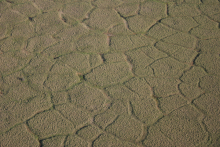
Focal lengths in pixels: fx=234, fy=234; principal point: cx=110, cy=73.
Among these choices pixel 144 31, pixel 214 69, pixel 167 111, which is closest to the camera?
pixel 167 111

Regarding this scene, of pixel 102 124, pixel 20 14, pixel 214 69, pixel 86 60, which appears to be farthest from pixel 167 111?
pixel 20 14

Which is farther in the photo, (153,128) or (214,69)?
(214,69)

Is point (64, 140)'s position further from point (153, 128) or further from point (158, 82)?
point (158, 82)

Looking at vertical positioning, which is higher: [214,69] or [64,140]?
[214,69]

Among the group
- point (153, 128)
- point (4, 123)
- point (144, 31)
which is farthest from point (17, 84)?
point (144, 31)

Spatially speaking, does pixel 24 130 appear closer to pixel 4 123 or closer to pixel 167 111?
pixel 4 123

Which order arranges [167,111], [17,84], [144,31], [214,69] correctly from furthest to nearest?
[144,31] → [214,69] → [17,84] → [167,111]
